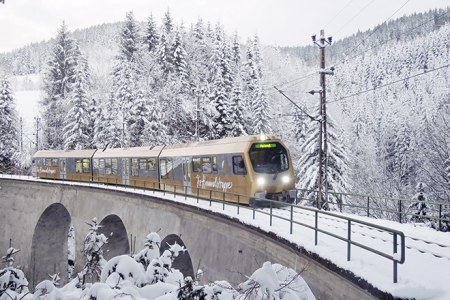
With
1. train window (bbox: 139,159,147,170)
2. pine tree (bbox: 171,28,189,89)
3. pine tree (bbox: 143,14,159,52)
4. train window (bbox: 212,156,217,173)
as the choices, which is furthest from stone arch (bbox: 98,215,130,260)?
pine tree (bbox: 143,14,159,52)

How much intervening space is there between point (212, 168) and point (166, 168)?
221 inches

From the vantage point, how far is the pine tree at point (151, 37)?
57.7 m

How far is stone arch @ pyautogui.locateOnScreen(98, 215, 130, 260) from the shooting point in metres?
26.0

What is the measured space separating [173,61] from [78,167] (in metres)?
24.2

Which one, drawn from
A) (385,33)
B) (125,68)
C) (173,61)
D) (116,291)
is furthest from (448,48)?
(116,291)

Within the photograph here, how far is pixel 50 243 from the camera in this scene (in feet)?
107

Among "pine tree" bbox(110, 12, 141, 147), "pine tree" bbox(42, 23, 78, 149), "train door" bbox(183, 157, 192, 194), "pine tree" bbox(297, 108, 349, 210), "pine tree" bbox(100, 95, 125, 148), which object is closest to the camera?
"train door" bbox(183, 157, 192, 194)

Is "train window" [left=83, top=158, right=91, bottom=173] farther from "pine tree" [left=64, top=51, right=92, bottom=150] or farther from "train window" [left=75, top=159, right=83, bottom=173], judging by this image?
"pine tree" [left=64, top=51, right=92, bottom=150]

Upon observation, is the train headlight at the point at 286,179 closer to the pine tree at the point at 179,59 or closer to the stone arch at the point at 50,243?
the stone arch at the point at 50,243

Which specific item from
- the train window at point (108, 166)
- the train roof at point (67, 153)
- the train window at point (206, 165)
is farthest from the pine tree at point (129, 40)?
the train window at point (206, 165)

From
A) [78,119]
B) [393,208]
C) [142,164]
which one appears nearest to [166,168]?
[142,164]

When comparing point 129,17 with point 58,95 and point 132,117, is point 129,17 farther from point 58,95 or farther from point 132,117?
point 132,117

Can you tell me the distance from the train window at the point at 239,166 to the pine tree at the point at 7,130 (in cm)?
4364

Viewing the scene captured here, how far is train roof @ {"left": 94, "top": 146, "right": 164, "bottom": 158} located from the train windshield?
9.55 metres
